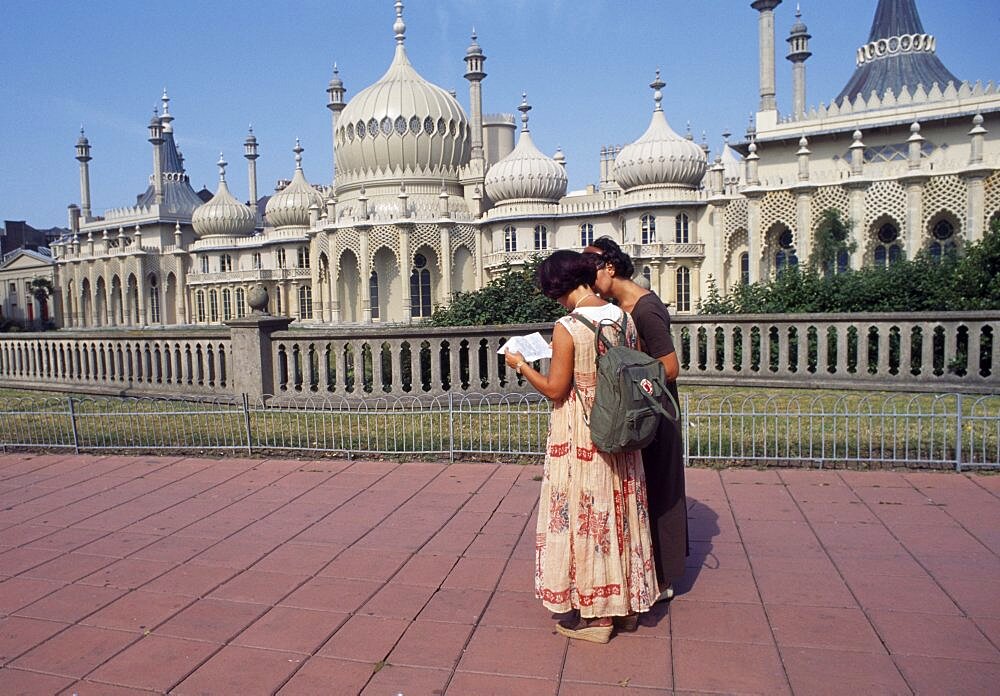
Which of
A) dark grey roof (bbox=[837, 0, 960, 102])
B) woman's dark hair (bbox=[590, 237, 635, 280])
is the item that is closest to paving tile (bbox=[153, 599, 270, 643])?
woman's dark hair (bbox=[590, 237, 635, 280])

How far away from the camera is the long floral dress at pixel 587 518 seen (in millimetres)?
3574

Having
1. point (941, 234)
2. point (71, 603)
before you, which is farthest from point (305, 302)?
point (71, 603)

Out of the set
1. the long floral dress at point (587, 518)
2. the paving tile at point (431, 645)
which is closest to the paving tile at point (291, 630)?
the paving tile at point (431, 645)

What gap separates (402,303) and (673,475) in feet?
112

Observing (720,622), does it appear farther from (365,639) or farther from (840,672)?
(365,639)

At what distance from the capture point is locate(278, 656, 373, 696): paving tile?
10.7ft

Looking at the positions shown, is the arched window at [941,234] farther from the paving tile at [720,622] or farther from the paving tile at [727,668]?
the paving tile at [727,668]

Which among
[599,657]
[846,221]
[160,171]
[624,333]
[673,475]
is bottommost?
[599,657]

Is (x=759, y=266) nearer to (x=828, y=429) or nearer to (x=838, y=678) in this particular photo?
(x=828, y=429)

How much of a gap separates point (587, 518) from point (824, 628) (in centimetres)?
125

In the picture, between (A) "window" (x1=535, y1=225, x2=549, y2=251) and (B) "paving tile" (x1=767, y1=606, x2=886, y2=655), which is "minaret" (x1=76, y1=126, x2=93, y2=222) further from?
(B) "paving tile" (x1=767, y1=606, x2=886, y2=655)

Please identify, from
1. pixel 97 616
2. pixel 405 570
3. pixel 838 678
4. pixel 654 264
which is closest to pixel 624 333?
pixel 838 678

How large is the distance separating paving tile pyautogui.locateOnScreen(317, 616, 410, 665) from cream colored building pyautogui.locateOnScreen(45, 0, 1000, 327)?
26739 mm

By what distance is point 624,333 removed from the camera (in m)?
3.67
